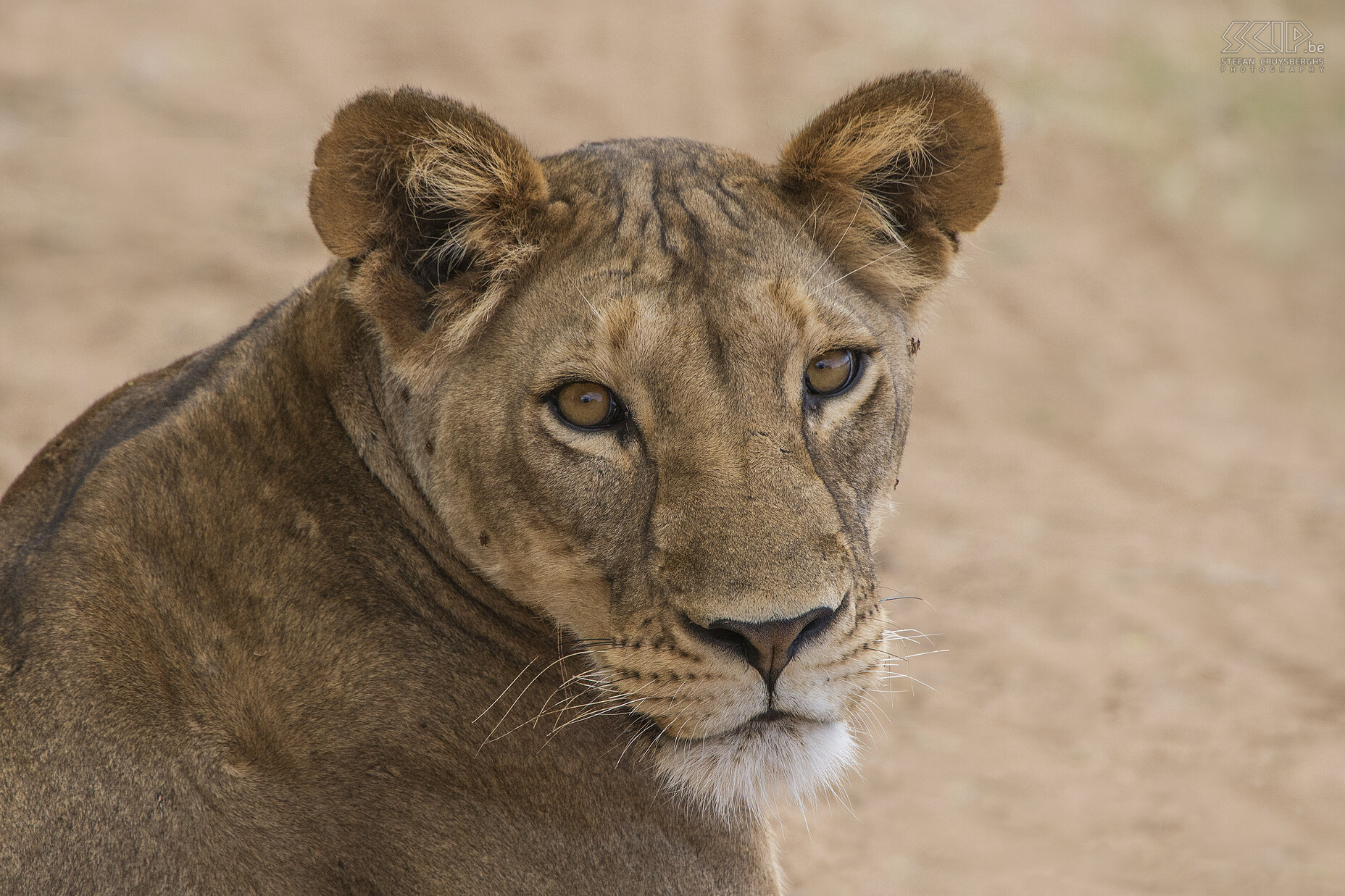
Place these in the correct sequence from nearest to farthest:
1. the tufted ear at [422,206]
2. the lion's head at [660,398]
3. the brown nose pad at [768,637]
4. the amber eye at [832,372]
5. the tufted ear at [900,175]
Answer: the brown nose pad at [768,637] → the lion's head at [660,398] → the tufted ear at [422,206] → the amber eye at [832,372] → the tufted ear at [900,175]

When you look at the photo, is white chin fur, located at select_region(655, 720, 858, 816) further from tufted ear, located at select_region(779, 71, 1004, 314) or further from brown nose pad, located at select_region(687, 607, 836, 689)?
tufted ear, located at select_region(779, 71, 1004, 314)

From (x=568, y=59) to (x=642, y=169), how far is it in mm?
11206

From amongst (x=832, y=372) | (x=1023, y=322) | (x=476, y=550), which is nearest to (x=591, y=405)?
(x=476, y=550)

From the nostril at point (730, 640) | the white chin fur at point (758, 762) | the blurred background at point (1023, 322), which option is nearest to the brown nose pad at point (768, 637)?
the nostril at point (730, 640)

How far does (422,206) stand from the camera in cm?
305

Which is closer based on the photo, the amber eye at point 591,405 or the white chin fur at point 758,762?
the white chin fur at point 758,762

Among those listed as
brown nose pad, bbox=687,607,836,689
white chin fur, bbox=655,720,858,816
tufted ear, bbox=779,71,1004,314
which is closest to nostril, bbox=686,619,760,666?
brown nose pad, bbox=687,607,836,689

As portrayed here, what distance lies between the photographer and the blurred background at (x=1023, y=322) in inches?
222

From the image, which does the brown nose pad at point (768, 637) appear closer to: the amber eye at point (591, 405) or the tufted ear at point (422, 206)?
the amber eye at point (591, 405)

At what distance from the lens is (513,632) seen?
10.2 ft

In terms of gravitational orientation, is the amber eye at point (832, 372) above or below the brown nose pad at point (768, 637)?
above

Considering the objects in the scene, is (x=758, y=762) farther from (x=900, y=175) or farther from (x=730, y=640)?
(x=900, y=175)

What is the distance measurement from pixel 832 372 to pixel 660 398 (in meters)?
0.44

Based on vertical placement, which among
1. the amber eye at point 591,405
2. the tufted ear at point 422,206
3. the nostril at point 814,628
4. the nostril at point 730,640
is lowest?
the nostril at point 730,640
